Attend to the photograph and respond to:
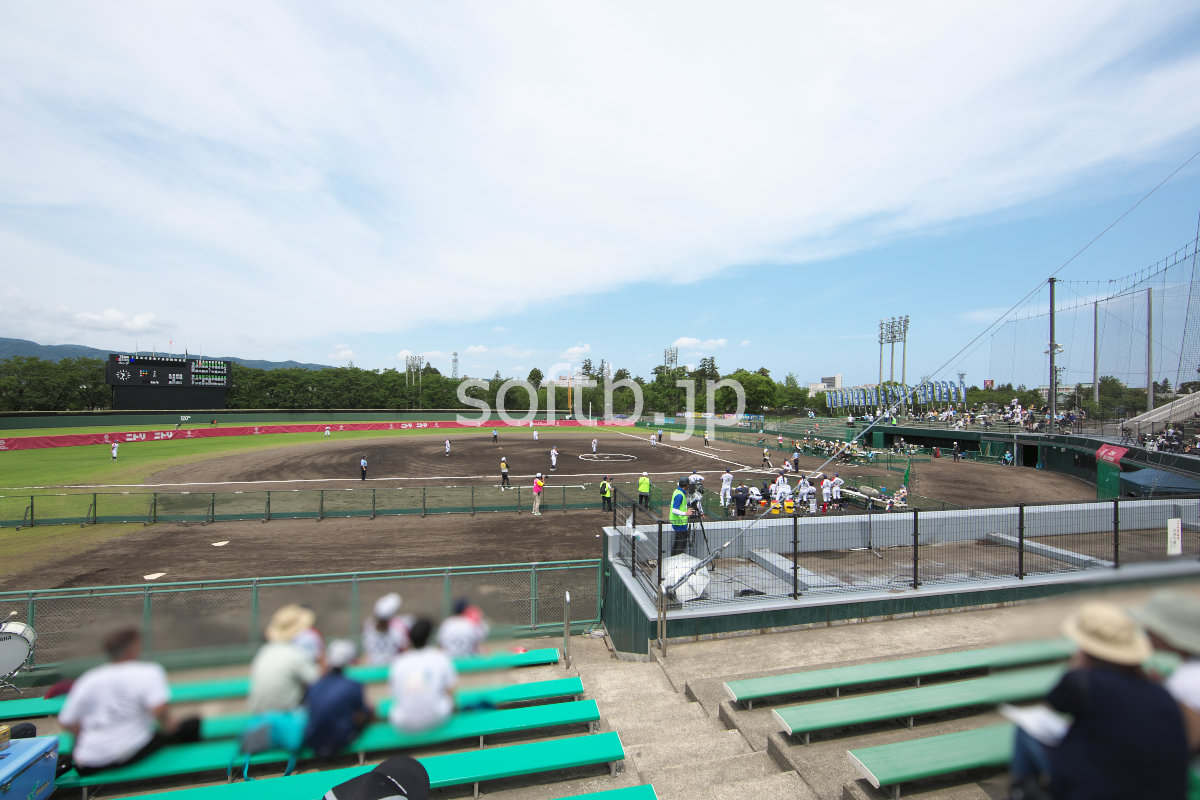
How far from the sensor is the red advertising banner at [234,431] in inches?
1881

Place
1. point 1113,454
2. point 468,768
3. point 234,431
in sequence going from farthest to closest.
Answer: point 234,431
point 1113,454
point 468,768

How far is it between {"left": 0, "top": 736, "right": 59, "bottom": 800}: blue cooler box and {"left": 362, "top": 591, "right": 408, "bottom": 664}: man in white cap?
5.74 m

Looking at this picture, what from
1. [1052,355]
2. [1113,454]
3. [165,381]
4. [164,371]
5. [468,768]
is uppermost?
[1052,355]

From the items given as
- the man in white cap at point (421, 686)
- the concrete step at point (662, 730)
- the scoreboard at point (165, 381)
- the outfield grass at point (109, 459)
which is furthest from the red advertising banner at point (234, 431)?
the man in white cap at point (421, 686)

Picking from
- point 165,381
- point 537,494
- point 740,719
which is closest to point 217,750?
point 740,719

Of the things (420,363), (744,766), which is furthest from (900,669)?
(420,363)

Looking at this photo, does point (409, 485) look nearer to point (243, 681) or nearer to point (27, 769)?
point (27, 769)

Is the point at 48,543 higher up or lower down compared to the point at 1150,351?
lower down

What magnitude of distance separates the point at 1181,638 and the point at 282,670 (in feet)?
7.20

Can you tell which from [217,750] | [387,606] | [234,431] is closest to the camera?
[217,750]

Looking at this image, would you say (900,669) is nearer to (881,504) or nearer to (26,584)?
(881,504)

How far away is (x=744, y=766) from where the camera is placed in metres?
6.44

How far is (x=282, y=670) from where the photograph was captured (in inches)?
60.2

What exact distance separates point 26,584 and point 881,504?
1116 inches
